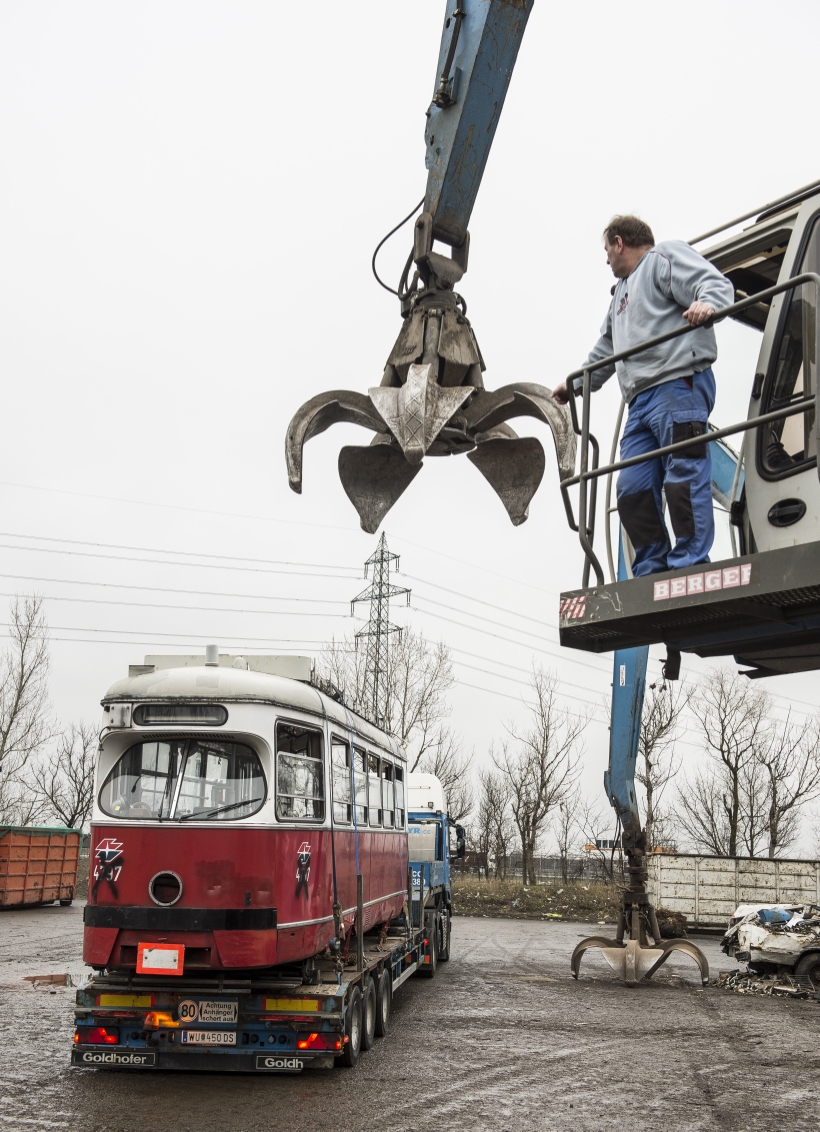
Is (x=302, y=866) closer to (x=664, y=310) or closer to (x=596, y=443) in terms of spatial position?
(x=596, y=443)

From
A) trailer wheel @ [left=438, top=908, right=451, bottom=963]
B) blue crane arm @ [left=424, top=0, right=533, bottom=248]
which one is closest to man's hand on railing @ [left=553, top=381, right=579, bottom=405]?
blue crane arm @ [left=424, top=0, right=533, bottom=248]

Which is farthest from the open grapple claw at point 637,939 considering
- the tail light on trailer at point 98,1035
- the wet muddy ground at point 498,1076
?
the tail light on trailer at point 98,1035

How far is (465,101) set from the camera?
650cm

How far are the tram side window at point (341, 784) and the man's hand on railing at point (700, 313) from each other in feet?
22.5

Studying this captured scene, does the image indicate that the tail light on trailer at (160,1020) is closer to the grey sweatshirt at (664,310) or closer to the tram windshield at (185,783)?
the tram windshield at (185,783)

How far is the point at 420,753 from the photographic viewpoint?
3916cm

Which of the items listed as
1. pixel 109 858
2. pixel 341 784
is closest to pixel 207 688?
pixel 109 858

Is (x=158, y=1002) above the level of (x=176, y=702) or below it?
below

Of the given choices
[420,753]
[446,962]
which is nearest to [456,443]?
[446,962]

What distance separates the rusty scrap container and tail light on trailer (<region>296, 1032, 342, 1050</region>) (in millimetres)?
19445

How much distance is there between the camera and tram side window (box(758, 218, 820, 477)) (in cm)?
379

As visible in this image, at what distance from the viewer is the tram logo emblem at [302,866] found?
858 centimetres

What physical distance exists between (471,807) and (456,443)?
1541 inches

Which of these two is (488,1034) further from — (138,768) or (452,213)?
(452,213)
